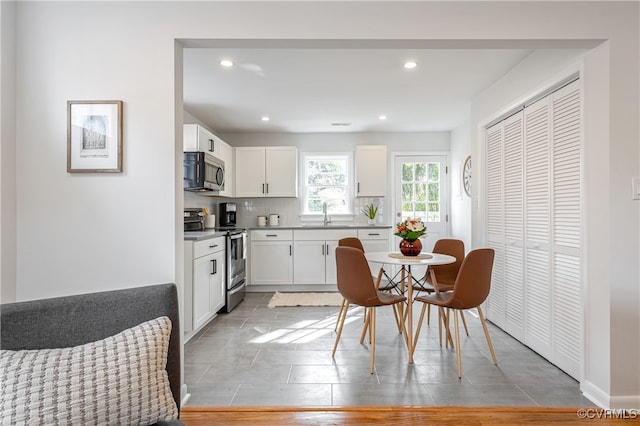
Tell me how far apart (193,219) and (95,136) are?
2306 millimetres

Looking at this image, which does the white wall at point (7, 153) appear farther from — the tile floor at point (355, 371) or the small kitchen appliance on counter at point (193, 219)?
the small kitchen appliance on counter at point (193, 219)

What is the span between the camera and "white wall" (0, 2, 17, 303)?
1794 millimetres

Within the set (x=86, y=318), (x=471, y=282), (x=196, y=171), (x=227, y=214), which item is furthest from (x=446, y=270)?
(x=227, y=214)

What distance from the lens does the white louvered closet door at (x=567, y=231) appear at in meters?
2.23

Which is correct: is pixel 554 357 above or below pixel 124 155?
below

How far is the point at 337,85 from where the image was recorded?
342 centimetres

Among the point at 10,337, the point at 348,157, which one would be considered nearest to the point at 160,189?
the point at 10,337

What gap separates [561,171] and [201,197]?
13.1 feet

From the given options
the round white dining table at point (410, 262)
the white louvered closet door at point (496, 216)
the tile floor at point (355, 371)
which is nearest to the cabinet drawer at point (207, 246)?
the tile floor at point (355, 371)

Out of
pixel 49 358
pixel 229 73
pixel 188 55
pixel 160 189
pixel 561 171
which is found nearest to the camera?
pixel 49 358

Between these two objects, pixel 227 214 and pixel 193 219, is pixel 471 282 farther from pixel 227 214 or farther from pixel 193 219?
pixel 227 214

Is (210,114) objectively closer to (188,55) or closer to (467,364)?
(188,55)

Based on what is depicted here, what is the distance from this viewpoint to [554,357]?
2.48 meters

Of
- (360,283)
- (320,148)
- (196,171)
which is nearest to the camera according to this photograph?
(360,283)
